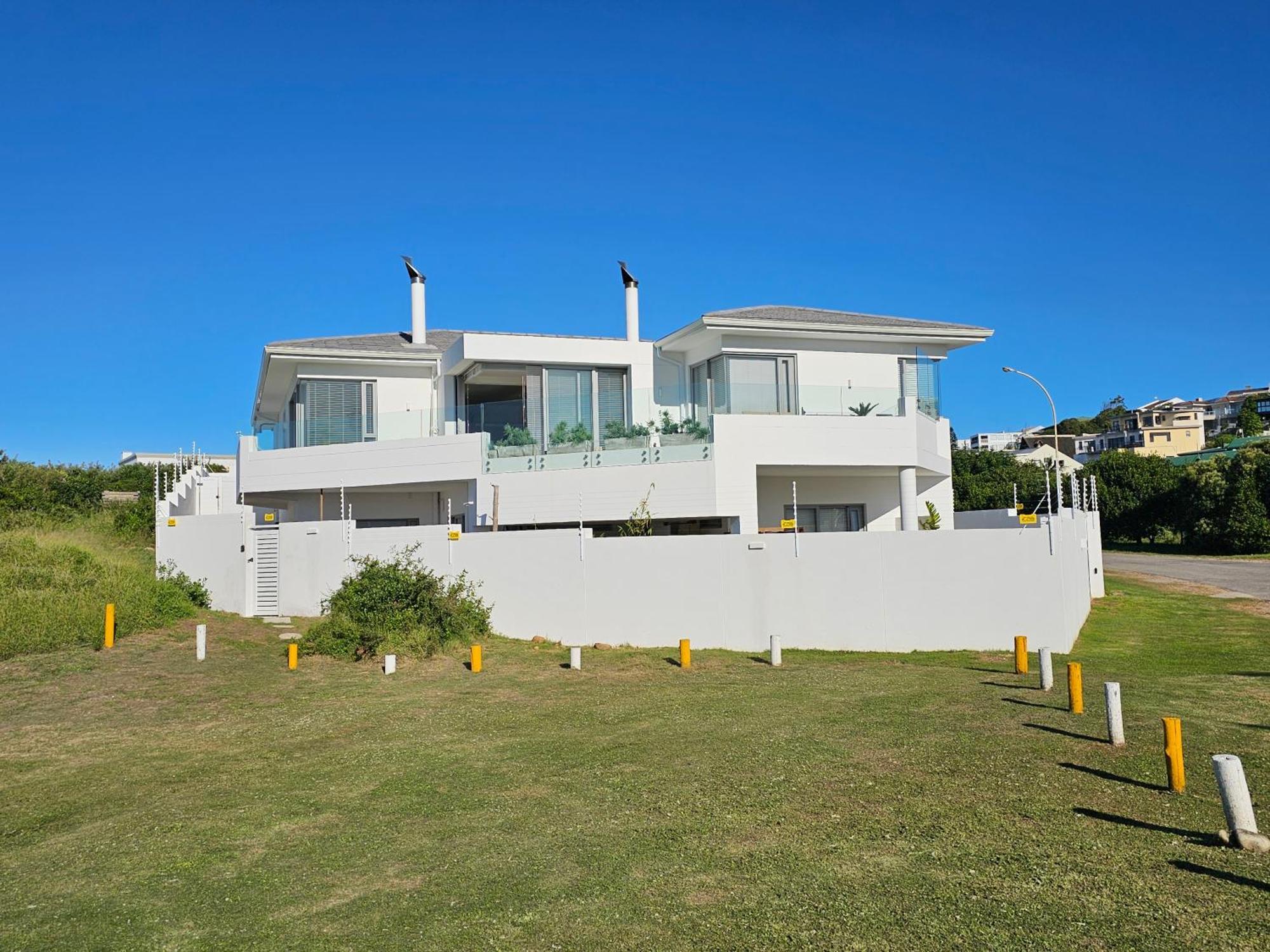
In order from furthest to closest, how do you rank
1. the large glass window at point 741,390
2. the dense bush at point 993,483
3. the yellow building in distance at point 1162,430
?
the yellow building in distance at point 1162,430
the dense bush at point 993,483
the large glass window at point 741,390

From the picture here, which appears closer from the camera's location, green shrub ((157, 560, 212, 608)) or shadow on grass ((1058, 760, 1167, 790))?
shadow on grass ((1058, 760, 1167, 790))

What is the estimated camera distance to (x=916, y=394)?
26.5m

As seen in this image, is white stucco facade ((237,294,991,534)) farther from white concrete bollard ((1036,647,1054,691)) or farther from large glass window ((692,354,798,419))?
white concrete bollard ((1036,647,1054,691))

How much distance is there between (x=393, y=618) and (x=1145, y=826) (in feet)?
44.3

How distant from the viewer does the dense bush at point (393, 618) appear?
58.7ft

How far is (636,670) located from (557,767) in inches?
263

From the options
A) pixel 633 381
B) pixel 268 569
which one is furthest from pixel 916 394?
pixel 268 569

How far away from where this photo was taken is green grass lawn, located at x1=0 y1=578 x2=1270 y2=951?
5.86m

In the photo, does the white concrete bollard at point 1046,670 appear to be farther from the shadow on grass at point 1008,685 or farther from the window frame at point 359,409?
the window frame at point 359,409

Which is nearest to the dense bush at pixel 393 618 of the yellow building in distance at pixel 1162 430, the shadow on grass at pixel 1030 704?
the shadow on grass at pixel 1030 704

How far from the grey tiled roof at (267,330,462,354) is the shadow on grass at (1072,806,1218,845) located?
928 inches

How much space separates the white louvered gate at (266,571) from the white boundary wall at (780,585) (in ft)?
9.10

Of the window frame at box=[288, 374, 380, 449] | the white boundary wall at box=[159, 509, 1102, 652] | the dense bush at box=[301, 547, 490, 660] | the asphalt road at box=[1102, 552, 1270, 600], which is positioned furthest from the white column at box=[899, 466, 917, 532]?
the window frame at box=[288, 374, 380, 449]

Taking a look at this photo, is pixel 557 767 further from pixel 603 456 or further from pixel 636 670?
pixel 603 456
